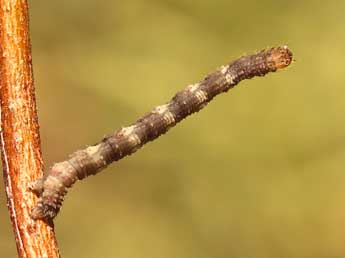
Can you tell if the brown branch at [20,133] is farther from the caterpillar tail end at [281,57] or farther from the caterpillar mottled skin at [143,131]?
the caterpillar tail end at [281,57]

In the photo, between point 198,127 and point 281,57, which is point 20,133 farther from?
point 198,127

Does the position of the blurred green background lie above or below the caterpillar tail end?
above

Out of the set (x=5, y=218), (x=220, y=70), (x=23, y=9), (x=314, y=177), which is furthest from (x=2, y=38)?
(x=314, y=177)

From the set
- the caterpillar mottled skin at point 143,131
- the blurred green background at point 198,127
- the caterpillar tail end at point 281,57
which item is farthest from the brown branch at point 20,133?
the blurred green background at point 198,127

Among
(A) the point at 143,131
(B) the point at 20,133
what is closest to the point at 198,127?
(A) the point at 143,131

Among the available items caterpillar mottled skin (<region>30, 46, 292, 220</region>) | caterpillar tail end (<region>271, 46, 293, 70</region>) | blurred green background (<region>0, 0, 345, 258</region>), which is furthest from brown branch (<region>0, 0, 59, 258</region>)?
blurred green background (<region>0, 0, 345, 258</region>)

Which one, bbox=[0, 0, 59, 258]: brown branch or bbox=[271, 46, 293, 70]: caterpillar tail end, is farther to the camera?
bbox=[271, 46, 293, 70]: caterpillar tail end

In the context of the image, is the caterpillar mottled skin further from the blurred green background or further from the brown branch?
the blurred green background
